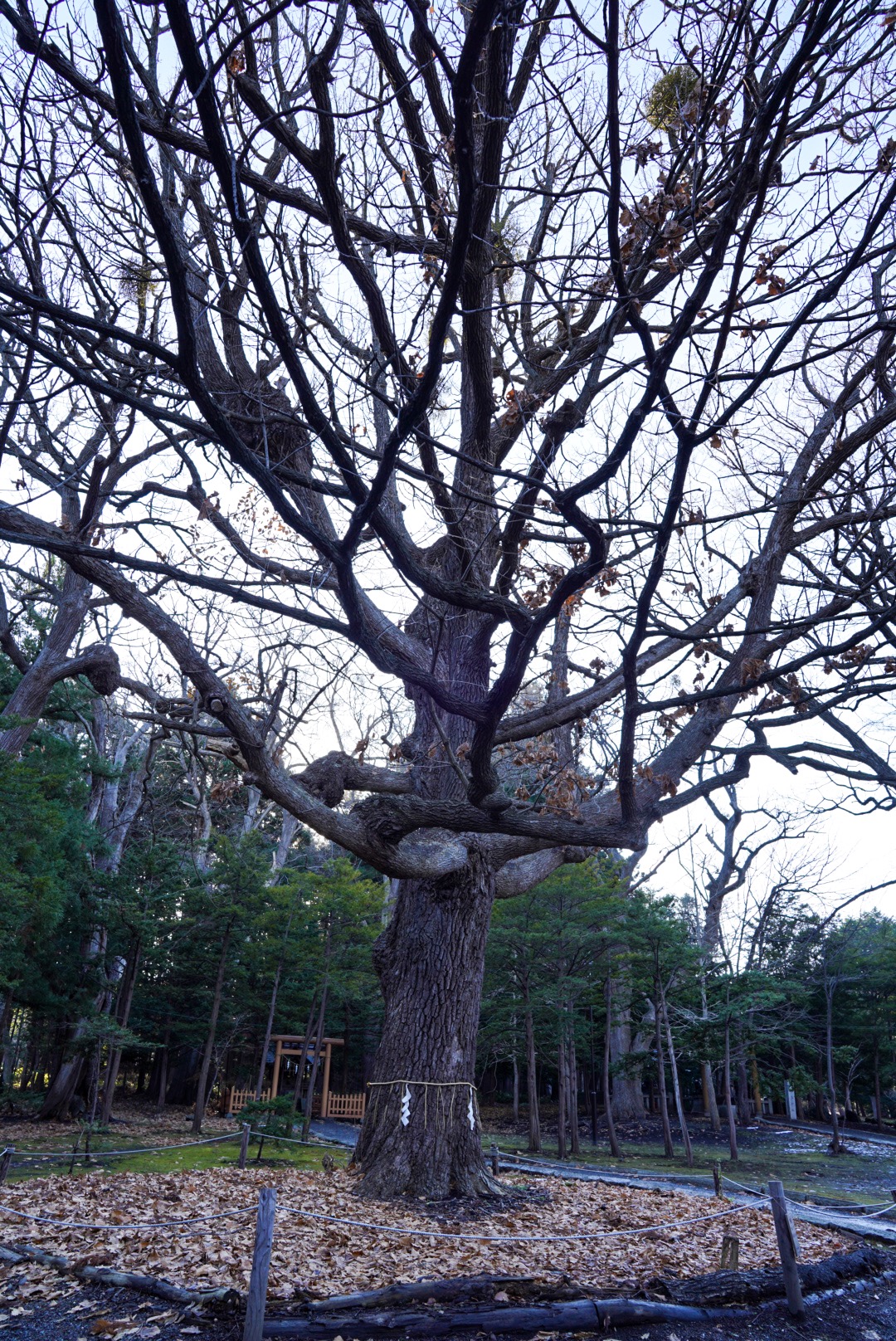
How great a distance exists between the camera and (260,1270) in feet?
13.4

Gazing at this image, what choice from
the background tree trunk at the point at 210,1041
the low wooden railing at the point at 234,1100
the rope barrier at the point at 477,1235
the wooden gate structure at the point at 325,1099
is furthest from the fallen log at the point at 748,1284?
the low wooden railing at the point at 234,1100

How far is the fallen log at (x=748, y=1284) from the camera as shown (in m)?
5.24

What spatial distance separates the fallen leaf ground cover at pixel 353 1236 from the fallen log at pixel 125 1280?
0.11 m

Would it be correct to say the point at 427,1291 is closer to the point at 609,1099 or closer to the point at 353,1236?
the point at 353,1236

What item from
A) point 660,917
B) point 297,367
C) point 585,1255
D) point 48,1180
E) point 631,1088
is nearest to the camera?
point 297,367

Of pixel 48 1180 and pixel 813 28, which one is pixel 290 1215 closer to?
pixel 48 1180

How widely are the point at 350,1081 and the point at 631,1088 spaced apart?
9402 mm

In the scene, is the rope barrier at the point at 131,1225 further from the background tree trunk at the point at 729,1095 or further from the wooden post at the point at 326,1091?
the wooden post at the point at 326,1091

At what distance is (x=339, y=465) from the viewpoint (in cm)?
416

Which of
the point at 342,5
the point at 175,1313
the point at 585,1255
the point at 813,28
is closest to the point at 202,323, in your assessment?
the point at 342,5

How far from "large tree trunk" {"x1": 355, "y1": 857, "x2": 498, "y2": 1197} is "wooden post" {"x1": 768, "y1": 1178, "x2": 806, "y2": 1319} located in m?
2.97

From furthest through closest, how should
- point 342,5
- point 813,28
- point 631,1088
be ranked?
point 631,1088 < point 342,5 < point 813,28

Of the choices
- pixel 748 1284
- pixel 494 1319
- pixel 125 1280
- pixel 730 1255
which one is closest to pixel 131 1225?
pixel 125 1280

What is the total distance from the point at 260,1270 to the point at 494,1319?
137 centimetres
